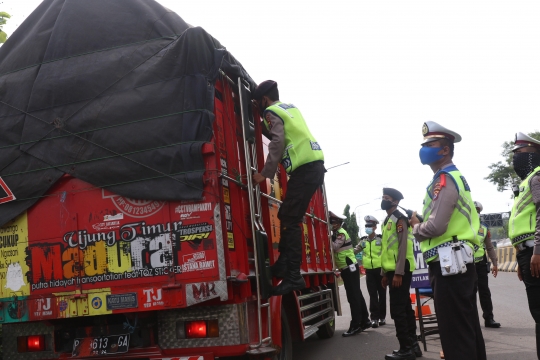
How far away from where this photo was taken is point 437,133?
503cm

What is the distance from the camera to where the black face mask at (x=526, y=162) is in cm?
558

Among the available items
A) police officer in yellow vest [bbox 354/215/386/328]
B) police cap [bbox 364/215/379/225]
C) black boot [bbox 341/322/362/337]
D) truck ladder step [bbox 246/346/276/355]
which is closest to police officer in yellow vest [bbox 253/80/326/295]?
truck ladder step [bbox 246/346/276/355]

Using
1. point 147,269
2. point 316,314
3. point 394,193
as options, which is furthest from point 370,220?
point 147,269

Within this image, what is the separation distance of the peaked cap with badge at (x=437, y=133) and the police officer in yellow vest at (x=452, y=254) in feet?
0.06

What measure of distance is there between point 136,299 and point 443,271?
2.36 m

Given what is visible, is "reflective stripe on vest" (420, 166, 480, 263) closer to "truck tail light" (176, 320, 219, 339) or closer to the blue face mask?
the blue face mask

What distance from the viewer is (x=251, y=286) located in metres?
5.34

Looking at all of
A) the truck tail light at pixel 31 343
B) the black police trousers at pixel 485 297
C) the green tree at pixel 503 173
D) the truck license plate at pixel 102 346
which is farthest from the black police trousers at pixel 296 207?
the green tree at pixel 503 173

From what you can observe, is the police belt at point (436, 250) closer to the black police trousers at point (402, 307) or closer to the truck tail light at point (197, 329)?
the truck tail light at point (197, 329)

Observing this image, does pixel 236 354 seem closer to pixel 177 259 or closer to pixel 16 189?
pixel 177 259

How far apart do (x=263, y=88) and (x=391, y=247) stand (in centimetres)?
281

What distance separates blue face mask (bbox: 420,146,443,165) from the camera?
16.4ft

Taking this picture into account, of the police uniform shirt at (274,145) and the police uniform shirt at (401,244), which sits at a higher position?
the police uniform shirt at (274,145)

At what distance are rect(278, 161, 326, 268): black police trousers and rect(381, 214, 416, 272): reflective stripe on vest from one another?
2179 mm
